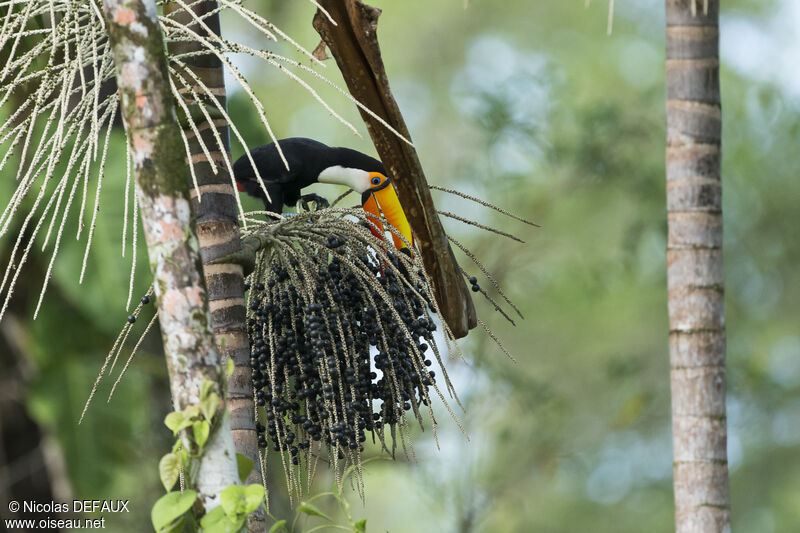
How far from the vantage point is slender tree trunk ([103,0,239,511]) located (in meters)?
1.09

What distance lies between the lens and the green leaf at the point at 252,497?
3.42 ft

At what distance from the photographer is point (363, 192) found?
6.27ft

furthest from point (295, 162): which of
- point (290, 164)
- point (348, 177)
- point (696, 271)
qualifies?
point (696, 271)

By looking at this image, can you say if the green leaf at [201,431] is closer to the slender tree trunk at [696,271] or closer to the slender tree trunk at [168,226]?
the slender tree trunk at [168,226]

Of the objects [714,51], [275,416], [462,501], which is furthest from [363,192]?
[462,501]

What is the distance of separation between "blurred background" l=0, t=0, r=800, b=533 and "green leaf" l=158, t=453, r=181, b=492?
1.65 metres

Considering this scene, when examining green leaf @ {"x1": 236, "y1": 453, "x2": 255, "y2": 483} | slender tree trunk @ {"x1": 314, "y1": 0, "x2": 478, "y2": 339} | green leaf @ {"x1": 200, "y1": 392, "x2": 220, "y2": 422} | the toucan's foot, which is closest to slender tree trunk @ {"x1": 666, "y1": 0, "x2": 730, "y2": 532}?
slender tree trunk @ {"x1": 314, "y1": 0, "x2": 478, "y2": 339}

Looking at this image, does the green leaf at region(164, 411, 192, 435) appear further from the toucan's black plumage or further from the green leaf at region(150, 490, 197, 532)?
the toucan's black plumage

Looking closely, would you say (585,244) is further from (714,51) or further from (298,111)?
(714,51)

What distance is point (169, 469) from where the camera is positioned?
1070mm

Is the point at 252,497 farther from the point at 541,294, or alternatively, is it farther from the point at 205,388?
the point at 541,294

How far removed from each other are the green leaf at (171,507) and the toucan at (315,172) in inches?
33.9

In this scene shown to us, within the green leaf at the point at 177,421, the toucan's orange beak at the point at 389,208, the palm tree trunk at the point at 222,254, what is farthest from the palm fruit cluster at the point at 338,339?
the green leaf at the point at 177,421

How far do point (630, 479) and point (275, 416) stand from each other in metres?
6.57
